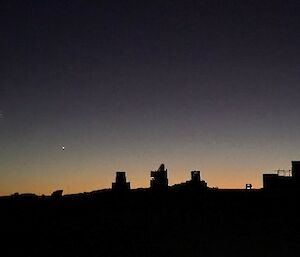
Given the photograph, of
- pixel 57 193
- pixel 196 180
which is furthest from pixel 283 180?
pixel 57 193

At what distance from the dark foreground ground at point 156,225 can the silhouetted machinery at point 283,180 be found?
0.95 m

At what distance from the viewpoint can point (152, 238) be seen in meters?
21.2

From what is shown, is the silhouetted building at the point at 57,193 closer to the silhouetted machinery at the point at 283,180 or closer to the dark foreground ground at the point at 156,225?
the dark foreground ground at the point at 156,225

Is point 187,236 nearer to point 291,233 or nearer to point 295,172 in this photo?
point 291,233

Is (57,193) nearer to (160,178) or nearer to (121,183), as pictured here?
(121,183)

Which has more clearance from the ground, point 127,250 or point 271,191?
point 271,191

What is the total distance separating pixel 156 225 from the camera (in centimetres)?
2175

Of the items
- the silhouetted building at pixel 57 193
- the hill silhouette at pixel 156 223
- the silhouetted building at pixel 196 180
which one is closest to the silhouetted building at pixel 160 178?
the hill silhouette at pixel 156 223

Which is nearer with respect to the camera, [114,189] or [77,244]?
[77,244]

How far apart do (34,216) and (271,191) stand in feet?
40.5

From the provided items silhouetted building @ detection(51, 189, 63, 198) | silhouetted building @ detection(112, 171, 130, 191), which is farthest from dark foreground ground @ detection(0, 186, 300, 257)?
silhouetted building @ detection(51, 189, 63, 198)

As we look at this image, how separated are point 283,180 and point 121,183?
894 centimetres

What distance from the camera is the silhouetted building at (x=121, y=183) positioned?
23500mm

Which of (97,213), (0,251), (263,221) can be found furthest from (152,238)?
(0,251)
